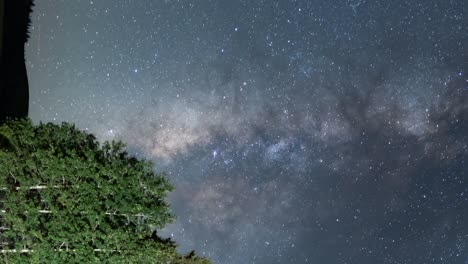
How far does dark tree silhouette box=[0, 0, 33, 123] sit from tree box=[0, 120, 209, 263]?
12104mm

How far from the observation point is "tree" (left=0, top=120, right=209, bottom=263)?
1611cm

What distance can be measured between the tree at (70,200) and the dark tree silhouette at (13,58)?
12.1m

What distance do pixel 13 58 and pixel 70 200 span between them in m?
17.3

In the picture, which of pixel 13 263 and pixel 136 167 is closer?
pixel 13 263

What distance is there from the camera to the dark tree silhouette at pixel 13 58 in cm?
2842

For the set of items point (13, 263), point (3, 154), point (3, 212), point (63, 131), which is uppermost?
point (63, 131)

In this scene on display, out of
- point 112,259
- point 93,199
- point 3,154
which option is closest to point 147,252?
point 112,259

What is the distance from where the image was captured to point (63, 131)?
17297 millimetres

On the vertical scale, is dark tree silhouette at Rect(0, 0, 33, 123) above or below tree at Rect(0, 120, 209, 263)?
above

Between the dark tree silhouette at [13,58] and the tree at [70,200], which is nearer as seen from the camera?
the tree at [70,200]

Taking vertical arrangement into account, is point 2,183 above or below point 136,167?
below

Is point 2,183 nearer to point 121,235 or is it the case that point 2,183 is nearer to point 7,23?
point 121,235

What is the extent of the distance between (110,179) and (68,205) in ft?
5.16

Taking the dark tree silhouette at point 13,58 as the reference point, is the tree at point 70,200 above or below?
below
